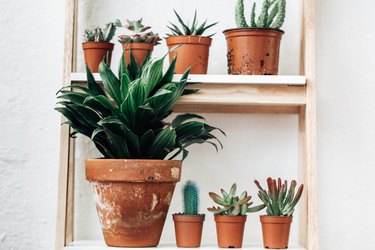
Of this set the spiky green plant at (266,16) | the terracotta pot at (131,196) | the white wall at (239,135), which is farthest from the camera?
the white wall at (239,135)

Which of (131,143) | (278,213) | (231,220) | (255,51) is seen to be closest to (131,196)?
(131,143)

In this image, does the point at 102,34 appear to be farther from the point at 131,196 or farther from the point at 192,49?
the point at 131,196

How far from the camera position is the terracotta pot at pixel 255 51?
1.72 meters

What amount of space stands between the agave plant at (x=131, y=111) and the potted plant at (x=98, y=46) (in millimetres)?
88

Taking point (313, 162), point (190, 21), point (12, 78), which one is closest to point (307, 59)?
point (313, 162)

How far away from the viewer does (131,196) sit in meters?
1.64

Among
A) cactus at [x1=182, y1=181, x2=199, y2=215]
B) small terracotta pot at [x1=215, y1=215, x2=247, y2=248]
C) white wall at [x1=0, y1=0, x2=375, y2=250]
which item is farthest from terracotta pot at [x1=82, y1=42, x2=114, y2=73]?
small terracotta pot at [x1=215, y1=215, x2=247, y2=248]

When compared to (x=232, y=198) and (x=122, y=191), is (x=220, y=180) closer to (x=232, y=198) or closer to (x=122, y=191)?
(x=232, y=198)

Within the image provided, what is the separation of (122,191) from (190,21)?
1.89 ft

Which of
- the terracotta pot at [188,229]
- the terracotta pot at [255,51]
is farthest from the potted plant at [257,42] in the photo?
the terracotta pot at [188,229]

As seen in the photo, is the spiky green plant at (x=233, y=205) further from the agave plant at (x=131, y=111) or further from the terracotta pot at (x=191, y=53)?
the terracotta pot at (x=191, y=53)

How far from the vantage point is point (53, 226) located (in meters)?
1.90

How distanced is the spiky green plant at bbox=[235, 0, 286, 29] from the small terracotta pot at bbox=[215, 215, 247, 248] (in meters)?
0.51

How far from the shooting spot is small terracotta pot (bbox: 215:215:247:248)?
168 centimetres
